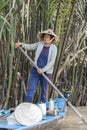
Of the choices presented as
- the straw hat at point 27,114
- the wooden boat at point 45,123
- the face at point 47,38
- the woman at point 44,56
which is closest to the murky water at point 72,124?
the wooden boat at point 45,123

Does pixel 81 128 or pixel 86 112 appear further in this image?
pixel 86 112

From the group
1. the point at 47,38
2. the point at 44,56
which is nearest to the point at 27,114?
the point at 44,56

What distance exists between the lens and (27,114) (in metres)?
5.95

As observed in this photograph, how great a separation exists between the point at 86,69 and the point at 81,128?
260cm

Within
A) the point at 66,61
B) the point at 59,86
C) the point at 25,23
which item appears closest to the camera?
the point at 25,23

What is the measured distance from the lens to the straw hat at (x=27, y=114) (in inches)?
231

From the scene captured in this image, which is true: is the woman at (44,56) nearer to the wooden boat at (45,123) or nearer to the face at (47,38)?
the face at (47,38)

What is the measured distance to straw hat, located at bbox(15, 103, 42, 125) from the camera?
587 centimetres

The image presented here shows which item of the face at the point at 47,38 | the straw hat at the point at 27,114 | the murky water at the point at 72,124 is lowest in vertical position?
the murky water at the point at 72,124

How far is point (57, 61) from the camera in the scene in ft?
25.2

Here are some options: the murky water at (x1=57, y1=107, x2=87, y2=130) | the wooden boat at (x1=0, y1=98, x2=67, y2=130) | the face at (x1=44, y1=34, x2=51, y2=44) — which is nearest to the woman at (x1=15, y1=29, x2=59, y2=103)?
the face at (x1=44, y1=34, x2=51, y2=44)

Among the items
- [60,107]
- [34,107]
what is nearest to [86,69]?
[60,107]

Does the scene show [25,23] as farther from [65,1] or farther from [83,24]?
[83,24]

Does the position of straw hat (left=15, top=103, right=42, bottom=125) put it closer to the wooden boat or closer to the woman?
the wooden boat
